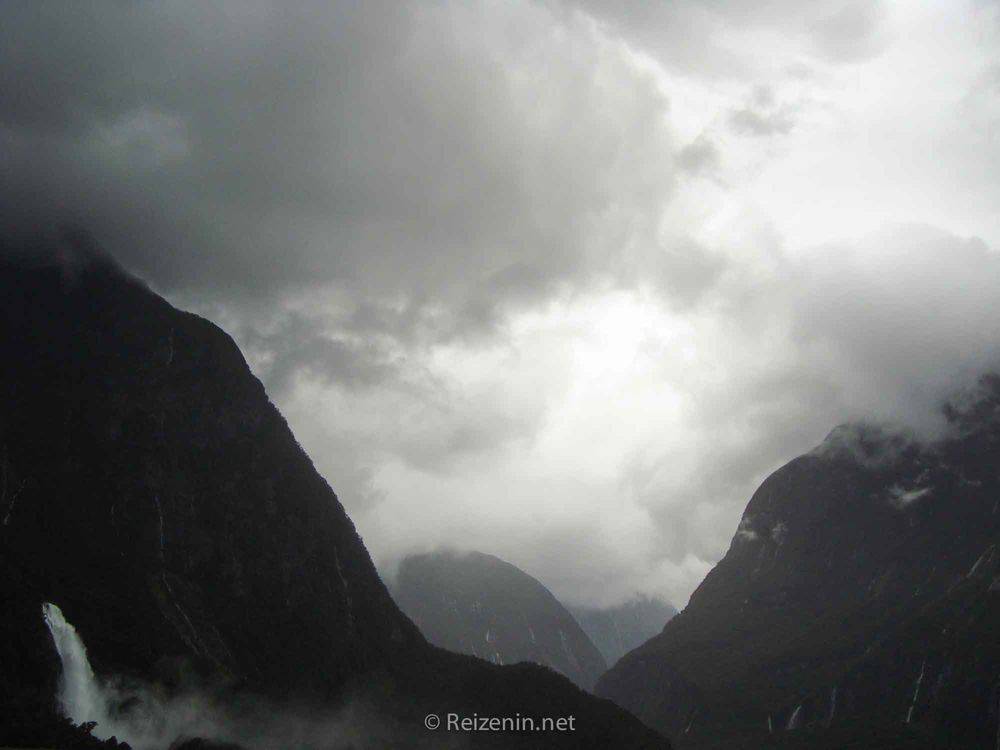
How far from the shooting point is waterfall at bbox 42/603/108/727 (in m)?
162

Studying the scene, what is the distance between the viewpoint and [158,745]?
568 ft

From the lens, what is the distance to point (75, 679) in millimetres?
166375

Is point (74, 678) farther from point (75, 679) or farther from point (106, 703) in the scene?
point (106, 703)

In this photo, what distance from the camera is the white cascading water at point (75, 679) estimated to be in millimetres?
161500

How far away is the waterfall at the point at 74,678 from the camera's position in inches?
6358

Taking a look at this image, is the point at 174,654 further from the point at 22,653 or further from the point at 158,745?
the point at 22,653

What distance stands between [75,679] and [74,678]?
248mm

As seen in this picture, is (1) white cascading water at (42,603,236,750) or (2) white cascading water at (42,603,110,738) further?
(1) white cascading water at (42,603,236,750)

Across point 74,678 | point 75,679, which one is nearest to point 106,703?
point 75,679

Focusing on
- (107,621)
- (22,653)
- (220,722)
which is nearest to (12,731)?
(22,653)

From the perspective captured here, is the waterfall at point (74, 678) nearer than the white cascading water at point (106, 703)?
Yes

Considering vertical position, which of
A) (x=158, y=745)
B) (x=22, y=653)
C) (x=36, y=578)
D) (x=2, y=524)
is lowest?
(x=158, y=745)

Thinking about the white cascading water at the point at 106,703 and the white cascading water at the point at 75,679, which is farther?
the white cascading water at the point at 106,703

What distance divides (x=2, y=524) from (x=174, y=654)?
4408 cm
